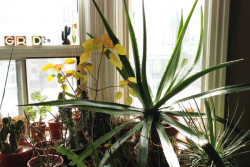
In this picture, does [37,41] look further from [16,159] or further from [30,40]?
[16,159]

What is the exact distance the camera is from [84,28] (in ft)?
5.62

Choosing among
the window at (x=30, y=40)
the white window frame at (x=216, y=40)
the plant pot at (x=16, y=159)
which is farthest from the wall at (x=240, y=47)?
the plant pot at (x=16, y=159)

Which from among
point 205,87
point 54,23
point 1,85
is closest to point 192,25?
point 205,87

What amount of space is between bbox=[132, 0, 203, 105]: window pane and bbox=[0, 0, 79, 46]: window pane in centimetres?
45

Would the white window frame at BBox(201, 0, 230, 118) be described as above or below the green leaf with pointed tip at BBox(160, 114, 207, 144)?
above

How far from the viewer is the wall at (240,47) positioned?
4.67 feet

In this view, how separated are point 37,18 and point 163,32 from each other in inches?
32.4

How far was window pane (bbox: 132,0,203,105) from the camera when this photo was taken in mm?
1622

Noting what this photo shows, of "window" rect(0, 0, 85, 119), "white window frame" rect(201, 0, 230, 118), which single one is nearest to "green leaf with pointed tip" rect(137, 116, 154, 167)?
"white window frame" rect(201, 0, 230, 118)

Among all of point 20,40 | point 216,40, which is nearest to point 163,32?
point 216,40

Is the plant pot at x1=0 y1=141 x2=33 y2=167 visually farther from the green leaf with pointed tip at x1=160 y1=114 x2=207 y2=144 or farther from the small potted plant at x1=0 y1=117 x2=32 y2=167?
the green leaf with pointed tip at x1=160 y1=114 x2=207 y2=144

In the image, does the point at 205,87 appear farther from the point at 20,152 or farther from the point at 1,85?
the point at 1,85

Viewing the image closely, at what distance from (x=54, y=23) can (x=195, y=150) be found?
3.92 feet

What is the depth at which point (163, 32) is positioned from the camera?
1678mm
